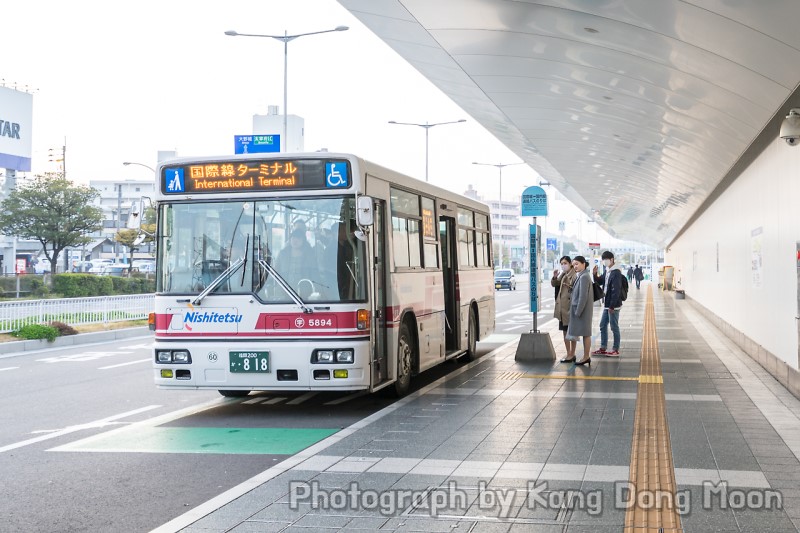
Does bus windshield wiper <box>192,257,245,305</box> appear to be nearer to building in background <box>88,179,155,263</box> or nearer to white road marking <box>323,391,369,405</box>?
white road marking <box>323,391,369,405</box>

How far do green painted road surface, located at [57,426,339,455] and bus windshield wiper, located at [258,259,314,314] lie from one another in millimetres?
1311

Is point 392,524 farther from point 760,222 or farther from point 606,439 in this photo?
point 760,222

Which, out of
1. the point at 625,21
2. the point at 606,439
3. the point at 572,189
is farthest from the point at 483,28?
the point at 572,189

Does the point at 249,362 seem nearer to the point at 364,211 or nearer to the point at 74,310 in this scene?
the point at 364,211

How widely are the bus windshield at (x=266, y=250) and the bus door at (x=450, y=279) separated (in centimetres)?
469

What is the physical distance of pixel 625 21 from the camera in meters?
8.66

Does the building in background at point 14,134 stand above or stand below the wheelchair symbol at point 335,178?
above

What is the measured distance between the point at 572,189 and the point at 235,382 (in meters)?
23.1

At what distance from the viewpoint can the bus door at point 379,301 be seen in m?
9.97

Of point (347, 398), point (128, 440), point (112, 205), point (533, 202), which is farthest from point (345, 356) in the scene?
point (112, 205)

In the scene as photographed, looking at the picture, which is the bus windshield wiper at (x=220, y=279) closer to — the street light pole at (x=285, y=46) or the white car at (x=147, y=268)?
the street light pole at (x=285, y=46)

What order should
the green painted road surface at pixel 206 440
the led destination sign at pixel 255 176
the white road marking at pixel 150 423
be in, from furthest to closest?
the led destination sign at pixel 255 176 → the white road marking at pixel 150 423 → the green painted road surface at pixel 206 440

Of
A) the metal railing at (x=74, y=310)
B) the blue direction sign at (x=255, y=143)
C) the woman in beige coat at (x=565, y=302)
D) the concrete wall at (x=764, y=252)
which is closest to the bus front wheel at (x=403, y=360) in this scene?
the woman in beige coat at (x=565, y=302)

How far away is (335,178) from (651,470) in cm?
472
